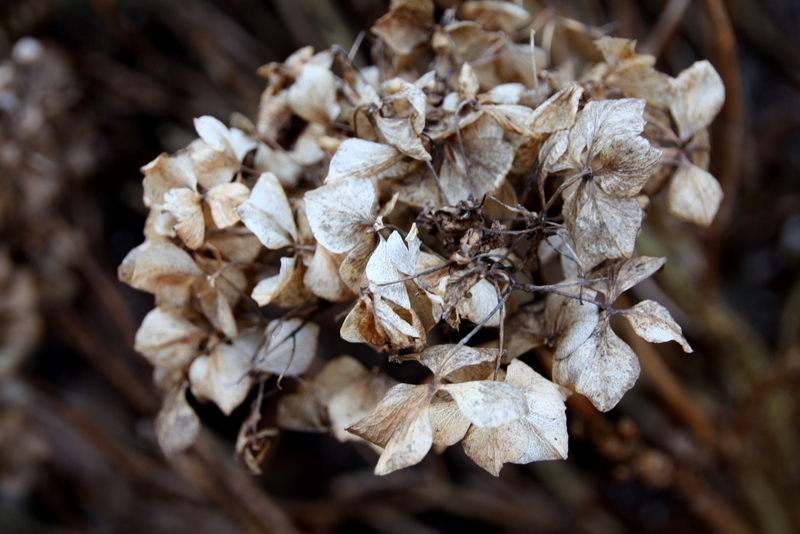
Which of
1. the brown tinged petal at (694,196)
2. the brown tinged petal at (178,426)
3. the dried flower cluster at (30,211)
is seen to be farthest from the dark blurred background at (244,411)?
the brown tinged petal at (178,426)

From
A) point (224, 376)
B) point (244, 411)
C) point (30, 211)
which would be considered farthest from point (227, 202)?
point (244, 411)

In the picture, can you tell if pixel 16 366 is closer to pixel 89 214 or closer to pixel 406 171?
pixel 89 214

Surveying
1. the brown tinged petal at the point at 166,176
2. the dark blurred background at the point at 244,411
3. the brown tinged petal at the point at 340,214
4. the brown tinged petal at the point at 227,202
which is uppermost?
the brown tinged petal at the point at 166,176

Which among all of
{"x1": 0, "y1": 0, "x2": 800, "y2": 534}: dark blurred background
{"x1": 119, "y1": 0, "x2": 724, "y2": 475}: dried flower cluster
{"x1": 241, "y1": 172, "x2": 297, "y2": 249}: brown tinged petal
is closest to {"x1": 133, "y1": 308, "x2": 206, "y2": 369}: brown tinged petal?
{"x1": 119, "y1": 0, "x2": 724, "y2": 475}: dried flower cluster

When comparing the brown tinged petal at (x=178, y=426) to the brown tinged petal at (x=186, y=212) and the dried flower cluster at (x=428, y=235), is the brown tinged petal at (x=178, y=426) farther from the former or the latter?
the brown tinged petal at (x=186, y=212)

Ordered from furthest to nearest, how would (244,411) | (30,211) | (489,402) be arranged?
1. (244,411)
2. (30,211)
3. (489,402)

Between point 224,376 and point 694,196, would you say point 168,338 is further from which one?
point 694,196

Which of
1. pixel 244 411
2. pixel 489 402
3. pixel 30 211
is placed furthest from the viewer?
pixel 244 411

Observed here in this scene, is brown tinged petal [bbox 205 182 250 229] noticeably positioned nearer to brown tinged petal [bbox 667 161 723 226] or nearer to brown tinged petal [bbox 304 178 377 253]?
brown tinged petal [bbox 304 178 377 253]
